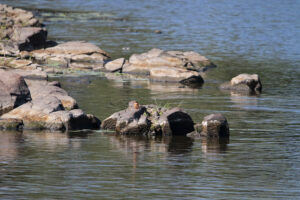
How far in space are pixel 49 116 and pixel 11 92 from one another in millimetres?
1780

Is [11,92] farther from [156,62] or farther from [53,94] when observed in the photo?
[156,62]

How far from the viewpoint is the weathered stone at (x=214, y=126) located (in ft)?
74.5

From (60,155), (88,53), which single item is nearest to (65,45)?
(88,53)

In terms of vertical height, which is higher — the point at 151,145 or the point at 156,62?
the point at 156,62

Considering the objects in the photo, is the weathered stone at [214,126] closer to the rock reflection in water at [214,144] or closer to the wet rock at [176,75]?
the rock reflection in water at [214,144]

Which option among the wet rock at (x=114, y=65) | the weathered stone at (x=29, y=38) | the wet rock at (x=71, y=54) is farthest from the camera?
the weathered stone at (x=29, y=38)

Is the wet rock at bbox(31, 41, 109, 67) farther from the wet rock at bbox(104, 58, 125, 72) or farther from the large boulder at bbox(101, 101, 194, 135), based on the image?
the large boulder at bbox(101, 101, 194, 135)

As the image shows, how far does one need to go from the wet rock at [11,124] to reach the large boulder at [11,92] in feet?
2.42

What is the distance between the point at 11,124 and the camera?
2355 cm

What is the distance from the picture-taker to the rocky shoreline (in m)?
23.1

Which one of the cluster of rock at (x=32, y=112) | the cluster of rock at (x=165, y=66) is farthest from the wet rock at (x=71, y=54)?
the cluster of rock at (x=32, y=112)

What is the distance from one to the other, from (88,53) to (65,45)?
157 centimetres

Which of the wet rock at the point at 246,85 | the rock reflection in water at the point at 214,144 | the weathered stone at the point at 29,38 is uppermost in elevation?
the weathered stone at the point at 29,38

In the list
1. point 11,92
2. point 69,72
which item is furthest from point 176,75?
point 11,92
